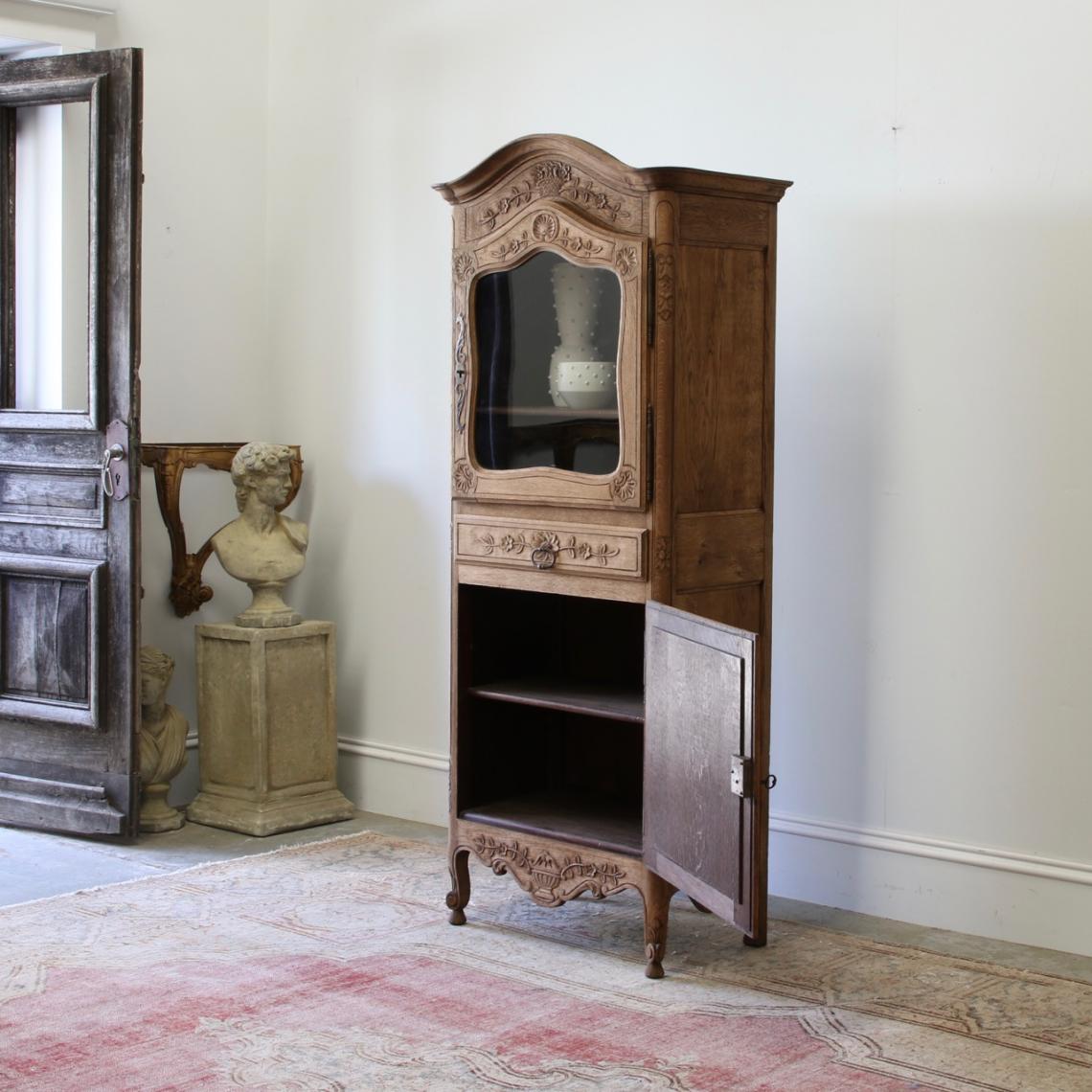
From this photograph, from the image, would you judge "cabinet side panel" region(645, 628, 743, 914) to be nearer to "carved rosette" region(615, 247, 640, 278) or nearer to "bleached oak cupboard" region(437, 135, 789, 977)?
"bleached oak cupboard" region(437, 135, 789, 977)

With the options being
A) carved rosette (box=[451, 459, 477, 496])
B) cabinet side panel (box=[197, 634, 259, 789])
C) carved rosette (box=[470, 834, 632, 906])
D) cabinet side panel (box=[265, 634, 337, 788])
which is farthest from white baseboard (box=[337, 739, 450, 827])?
carved rosette (box=[451, 459, 477, 496])

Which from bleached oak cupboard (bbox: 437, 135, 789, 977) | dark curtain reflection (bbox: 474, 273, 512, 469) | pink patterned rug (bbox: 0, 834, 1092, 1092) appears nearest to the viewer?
pink patterned rug (bbox: 0, 834, 1092, 1092)

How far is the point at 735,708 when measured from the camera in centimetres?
303

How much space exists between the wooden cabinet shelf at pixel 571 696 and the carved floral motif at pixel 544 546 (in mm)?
328

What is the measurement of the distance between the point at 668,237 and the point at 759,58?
876 millimetres

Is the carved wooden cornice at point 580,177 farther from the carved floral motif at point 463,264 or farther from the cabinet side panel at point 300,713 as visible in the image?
the cabinet side panel at point 300,713

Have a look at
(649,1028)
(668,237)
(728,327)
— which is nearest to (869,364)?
(728,327)

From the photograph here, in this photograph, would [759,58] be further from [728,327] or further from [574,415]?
[574,415]

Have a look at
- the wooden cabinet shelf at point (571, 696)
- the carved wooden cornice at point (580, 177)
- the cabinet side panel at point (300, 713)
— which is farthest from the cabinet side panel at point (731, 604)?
the cabinet side panel at point (300, 713)

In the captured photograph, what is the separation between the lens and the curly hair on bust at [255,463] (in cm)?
466

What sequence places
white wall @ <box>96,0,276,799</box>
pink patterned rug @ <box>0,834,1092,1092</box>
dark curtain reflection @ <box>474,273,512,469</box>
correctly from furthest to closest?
1. white wall @ <box>96,0,276,799</box>
2. dark curtain reflection @ <box>474,273,512,469</box>
3. pink patterned rug @ <box>0,834,1092,1092</box>

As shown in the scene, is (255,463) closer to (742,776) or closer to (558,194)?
(558,194)

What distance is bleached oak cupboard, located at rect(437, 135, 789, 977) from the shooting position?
3.26 m

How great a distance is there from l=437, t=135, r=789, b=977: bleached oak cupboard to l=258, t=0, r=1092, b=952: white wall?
344 mm
